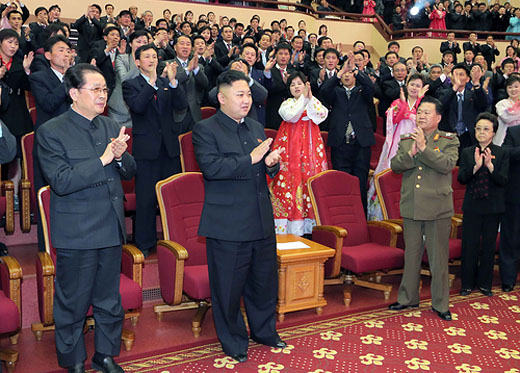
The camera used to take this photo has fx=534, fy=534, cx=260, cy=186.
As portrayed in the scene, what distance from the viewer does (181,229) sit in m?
3.16

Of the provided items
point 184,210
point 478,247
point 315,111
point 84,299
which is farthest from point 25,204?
point 478,247

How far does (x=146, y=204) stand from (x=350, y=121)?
1.78 m

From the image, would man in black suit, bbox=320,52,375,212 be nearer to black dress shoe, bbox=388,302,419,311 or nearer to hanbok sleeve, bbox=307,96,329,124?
hanbok sleeve, bbox=307,96,329,124

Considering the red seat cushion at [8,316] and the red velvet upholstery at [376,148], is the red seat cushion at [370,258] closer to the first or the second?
the red velvet upholstery at [376,148]

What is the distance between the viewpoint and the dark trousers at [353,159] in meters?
4.32

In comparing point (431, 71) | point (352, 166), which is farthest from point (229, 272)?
point (431, 71)

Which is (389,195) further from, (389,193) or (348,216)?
(348,216)

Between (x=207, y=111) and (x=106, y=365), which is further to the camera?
(x=207, y=111)

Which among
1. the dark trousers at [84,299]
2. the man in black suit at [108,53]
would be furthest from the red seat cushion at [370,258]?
the man in black suit at [108,53]

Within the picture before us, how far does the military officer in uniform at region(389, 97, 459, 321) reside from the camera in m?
3.14

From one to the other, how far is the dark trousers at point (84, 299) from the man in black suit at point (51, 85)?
1.21 m

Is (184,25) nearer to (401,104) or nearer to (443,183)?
(401,104)

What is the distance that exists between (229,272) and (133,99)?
152 cm

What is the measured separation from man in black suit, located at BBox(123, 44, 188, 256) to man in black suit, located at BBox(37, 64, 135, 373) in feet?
3.86
